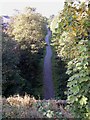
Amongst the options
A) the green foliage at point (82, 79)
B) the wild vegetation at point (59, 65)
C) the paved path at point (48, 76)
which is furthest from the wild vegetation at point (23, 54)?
the green foliage at point (82, 79)

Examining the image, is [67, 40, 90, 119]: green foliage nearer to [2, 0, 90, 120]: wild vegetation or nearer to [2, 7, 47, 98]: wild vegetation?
[2, 0, 90, 120]: wild vegetation

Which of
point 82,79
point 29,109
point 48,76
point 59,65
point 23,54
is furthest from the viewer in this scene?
point 48,76

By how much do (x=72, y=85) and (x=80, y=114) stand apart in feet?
0.95

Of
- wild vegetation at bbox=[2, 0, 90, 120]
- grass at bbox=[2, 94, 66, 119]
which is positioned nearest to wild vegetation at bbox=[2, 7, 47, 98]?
wild vegetation at bbox=[2, 0, 90, 120]

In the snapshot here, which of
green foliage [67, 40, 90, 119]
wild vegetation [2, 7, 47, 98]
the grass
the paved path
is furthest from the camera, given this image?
the paved path

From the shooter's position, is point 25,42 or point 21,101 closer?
point 21,101

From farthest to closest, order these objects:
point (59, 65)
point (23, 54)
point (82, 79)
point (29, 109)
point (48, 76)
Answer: point (48, 76), point (59, 65), point (23, 54), point (29, 109), point (82, 79)

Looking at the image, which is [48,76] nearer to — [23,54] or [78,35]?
[23,54]

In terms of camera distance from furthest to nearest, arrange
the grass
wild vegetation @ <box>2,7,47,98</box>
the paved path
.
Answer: the paved path
wild vegetation @ <box>2,7,47,98</box>
the grass

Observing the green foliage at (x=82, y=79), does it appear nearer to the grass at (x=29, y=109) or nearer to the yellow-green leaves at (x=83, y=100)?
the yellow-green leaves at (x=83, y=100)

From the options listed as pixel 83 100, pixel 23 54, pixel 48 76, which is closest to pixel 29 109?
pixel 83 100

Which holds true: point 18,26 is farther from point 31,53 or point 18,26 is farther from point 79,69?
point 79,69

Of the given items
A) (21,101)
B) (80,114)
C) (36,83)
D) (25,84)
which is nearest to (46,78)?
(36,83)

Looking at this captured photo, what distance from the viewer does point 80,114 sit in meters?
2.12
